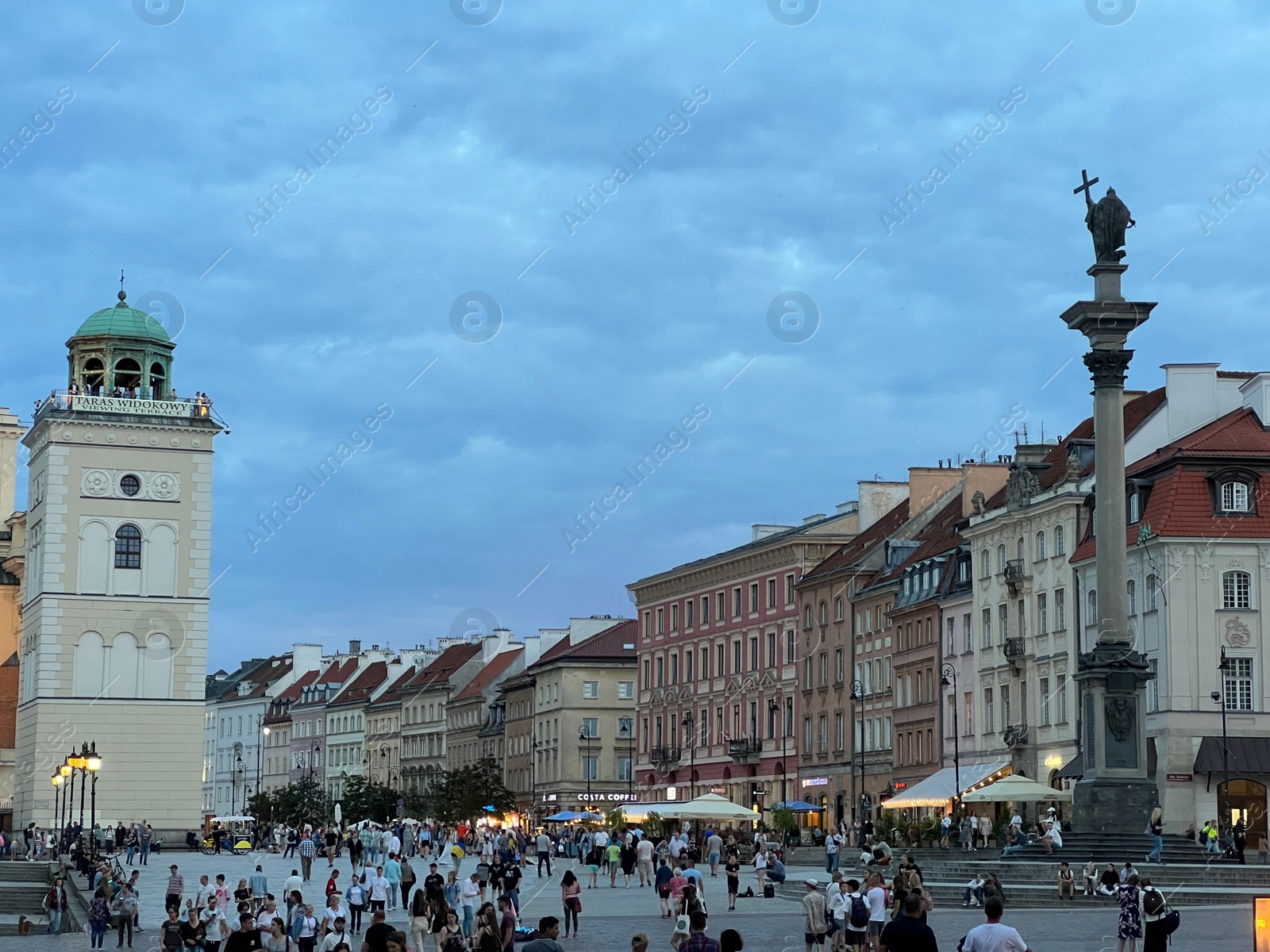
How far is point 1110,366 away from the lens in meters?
47.7

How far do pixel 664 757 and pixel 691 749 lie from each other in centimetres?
722

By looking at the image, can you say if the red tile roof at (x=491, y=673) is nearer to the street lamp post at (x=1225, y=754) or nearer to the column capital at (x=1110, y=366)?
the street lamp post at (x=1225, y=754)

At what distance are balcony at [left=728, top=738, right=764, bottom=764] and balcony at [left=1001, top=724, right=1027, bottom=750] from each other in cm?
2629

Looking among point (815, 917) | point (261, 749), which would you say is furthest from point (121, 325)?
point (261, 749)

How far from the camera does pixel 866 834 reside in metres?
74.2

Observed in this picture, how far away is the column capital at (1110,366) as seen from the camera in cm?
4766

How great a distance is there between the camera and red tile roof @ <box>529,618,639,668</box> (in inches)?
5049

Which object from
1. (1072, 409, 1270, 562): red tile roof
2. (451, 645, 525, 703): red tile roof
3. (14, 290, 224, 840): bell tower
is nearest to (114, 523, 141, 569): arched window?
(14, 290, 224, 840): bell tower

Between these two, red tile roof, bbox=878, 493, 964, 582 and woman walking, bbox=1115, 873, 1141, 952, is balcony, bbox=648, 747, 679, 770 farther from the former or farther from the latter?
woman walking, bbox=1115, 873, 1141, 952

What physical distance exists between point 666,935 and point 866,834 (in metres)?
36.7

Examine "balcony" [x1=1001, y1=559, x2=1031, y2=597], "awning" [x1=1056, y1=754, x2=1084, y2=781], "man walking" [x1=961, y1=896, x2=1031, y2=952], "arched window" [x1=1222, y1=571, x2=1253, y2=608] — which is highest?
"balcony" [x1=1001, y1=559, x2=1031, y2=597]

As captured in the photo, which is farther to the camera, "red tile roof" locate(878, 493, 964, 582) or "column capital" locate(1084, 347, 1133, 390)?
"red tile roof" locate(878, 493, 964, 582)

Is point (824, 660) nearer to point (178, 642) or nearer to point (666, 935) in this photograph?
point (178, 642)

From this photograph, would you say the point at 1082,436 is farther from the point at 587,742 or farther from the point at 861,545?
the point at 587,742
